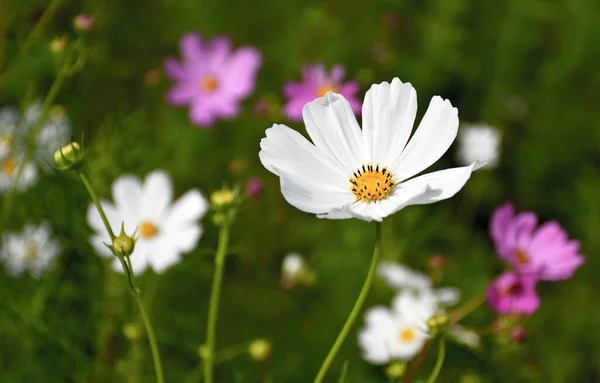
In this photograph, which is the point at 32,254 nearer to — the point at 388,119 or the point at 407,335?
the point at 407,335

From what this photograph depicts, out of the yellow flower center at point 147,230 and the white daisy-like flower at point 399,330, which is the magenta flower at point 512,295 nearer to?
the white daisy-like flower at point 399,330

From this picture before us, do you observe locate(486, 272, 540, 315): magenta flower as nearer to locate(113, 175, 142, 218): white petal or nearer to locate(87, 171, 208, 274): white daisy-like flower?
locate(87, 171, 208, 274): white daisy-like flower

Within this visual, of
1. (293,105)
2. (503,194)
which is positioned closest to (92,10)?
(293,105)

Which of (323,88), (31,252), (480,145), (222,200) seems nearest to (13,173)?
(31,252)

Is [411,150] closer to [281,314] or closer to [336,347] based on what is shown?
[336,347]

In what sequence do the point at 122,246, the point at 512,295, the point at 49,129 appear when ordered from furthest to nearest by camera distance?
1. the point at 49,129
2. the point at 512,295
3. the point at 122,246

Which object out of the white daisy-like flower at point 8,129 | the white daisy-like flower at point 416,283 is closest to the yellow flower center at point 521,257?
the white daisy-like flower at point 416,283
